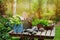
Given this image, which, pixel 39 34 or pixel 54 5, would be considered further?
pixel 54 5

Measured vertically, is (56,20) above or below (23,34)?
below

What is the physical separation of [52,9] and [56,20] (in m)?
0.70

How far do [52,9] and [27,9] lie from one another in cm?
136

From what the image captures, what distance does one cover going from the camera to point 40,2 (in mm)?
11805

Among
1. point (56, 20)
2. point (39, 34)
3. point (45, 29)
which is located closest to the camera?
point (39, 34)

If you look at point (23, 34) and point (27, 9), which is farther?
point (27, 9)

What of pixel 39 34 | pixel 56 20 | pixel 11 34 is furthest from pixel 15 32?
pixel 56 20

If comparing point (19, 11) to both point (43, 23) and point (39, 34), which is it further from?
point (39, 34)

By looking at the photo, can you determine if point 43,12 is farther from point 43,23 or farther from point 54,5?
point 43,23

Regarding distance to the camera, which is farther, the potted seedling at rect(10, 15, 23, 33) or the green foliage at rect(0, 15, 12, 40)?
the potted seedling at rect(10, 15, 23, 33)

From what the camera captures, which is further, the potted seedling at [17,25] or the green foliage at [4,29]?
the potted seedling at [17,25]

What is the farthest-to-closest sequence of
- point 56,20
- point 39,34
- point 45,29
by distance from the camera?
point 56,20
point 45,29
point 39,34

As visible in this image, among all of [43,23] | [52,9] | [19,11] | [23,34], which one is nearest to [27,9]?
[19,11]

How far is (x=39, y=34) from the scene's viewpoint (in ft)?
17.3
